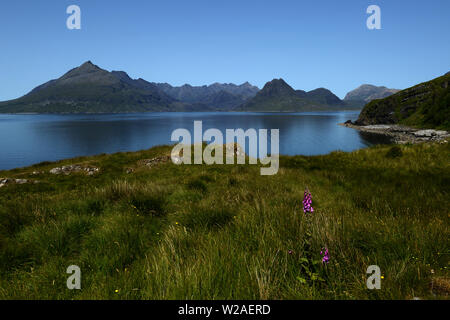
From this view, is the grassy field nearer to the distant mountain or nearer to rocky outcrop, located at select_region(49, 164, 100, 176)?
rocky outcrop, located at select_region(49, 164, 100, 176)

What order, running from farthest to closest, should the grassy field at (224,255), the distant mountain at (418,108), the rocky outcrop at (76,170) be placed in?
the distant mountain at (418,108), the rocky outcrop at (76,170), the grassy field at (224,255)

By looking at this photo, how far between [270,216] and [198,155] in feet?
61.9

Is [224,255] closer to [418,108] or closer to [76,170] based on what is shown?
[76,170]

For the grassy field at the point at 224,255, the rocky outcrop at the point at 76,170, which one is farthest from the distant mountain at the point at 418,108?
the rocky outcrop at the point at 76,170

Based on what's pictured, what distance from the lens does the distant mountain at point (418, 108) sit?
68.4 meters

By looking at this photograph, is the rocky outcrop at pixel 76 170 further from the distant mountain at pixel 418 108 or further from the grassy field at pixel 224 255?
the distant mountain at pixel 418 108

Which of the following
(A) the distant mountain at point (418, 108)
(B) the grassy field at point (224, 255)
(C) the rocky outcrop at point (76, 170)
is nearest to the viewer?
(B) the grassy field at point (224, 255)

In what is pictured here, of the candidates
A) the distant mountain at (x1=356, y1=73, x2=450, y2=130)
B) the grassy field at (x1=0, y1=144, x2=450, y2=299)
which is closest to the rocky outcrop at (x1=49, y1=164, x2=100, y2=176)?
the grassy field at (x1=0, y1=144, x2=450, y2=299)

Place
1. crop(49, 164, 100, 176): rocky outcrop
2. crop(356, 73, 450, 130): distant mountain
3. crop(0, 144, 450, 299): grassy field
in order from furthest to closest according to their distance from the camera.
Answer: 1. crop(356, 73, 450, 130): distant mountain
2. crop(49, 164, 100, 176): rocky outcrop
3. crop(0, 144, 450, 299): grassy field

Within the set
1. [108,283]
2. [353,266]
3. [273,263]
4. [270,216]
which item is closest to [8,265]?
[108,283]

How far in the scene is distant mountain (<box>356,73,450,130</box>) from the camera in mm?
68363
